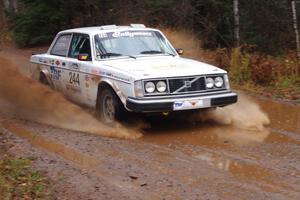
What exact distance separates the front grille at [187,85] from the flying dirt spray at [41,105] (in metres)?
0.96

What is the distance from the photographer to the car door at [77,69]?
9.80 metres

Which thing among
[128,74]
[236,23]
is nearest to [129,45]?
[128,74]

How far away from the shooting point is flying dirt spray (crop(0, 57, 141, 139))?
9314 mm

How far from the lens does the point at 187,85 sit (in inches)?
338

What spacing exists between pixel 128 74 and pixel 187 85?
944 millimetres

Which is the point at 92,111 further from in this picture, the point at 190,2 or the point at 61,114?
the point at 190,2

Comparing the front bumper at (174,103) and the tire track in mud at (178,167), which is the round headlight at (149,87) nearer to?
the front bumper at (174,103)

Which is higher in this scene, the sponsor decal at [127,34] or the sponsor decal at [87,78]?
the sponsor decal at [127,34]

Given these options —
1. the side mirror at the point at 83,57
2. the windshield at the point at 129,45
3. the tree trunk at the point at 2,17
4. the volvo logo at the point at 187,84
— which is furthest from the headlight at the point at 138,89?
the tree trunk at the point at 2,17

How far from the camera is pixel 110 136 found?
8.65 metres

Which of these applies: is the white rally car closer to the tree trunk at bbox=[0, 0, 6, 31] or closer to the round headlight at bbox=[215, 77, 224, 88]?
the round headlight at bbox=[215, 77, 224, 88]

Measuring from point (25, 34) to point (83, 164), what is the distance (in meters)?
19.6

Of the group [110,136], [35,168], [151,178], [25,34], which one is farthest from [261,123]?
[25,34]

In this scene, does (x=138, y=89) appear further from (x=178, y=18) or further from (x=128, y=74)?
(x=178, y=18)
